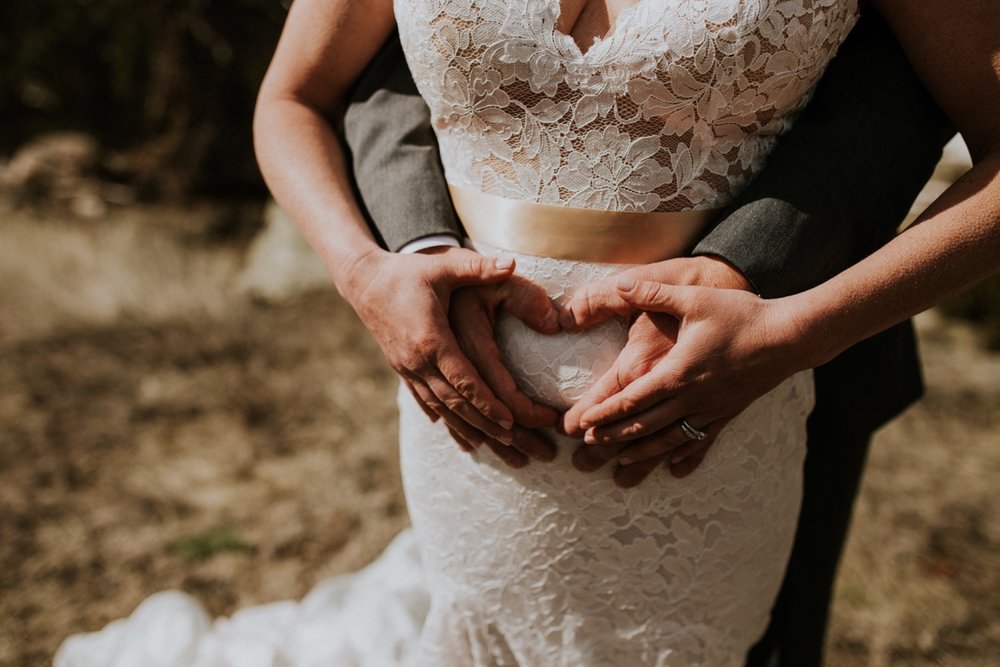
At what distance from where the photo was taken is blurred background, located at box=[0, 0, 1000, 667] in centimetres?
299

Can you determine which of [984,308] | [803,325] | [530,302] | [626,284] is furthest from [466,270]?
[984,308]

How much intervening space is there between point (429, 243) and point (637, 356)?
370 mm

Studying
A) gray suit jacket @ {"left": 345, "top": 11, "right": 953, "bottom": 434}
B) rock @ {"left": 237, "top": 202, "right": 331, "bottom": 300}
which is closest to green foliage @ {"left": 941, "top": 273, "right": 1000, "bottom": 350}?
rock @ {"left": 237, "top": 202, "right": 331, "bottom": 300}

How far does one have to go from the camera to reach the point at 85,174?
6.46 m

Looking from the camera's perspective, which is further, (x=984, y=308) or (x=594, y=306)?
(x=984, y=308)

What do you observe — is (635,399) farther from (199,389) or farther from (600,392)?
(199,389)

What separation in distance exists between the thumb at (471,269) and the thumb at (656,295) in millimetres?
173

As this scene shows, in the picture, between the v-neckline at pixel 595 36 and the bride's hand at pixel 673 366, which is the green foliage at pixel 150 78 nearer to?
the v-neckline at pixel 595 36

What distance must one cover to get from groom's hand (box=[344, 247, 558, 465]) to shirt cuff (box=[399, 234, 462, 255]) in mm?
11

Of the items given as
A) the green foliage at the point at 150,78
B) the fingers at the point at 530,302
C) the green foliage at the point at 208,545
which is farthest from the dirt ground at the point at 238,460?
the fingers at the point at 530,302

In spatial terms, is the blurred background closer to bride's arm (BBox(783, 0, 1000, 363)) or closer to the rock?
the rock

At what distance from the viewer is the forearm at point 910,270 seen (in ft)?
3.99

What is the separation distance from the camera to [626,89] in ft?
3.92

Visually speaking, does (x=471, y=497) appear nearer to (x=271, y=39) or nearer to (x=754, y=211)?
(x=754, y=211)
